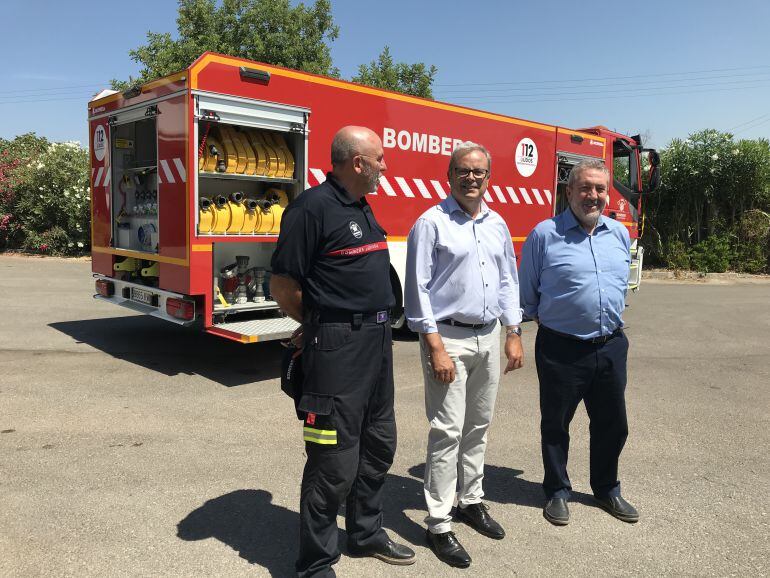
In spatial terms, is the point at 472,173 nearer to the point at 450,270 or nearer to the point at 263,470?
the point at 450,270

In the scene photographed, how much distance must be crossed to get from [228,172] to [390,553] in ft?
14.4

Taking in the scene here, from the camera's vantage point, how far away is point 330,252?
2.73 m

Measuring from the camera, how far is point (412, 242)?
10.5ft

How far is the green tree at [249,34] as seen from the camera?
22.6 meters

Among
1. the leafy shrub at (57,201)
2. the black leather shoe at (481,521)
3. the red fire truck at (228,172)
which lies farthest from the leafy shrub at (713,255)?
the leafy shrub at (57,201)

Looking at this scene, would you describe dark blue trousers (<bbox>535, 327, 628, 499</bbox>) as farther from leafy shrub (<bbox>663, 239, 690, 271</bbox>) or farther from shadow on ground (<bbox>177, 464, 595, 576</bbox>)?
leafy shrub (<bbox>663, 239, 690, 271</bbox>)

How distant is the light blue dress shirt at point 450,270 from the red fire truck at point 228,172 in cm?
326

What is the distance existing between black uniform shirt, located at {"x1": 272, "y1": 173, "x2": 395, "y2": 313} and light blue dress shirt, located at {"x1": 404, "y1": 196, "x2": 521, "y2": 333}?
32cm

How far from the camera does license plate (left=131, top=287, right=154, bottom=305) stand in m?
6.90

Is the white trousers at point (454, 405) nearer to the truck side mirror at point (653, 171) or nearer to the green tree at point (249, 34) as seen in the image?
the truck side mirror at point (653, 171)

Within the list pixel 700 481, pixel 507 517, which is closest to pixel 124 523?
pixel 507 517

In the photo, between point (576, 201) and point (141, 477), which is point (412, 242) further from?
point (141, 477)

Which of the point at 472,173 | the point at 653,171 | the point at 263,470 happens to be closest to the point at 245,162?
the point at 263,470

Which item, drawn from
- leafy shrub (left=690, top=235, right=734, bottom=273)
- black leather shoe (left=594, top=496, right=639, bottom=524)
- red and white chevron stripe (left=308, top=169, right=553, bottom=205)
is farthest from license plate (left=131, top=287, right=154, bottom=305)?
leafy shrub (left=690, top=235, right=734, bottom=273)
